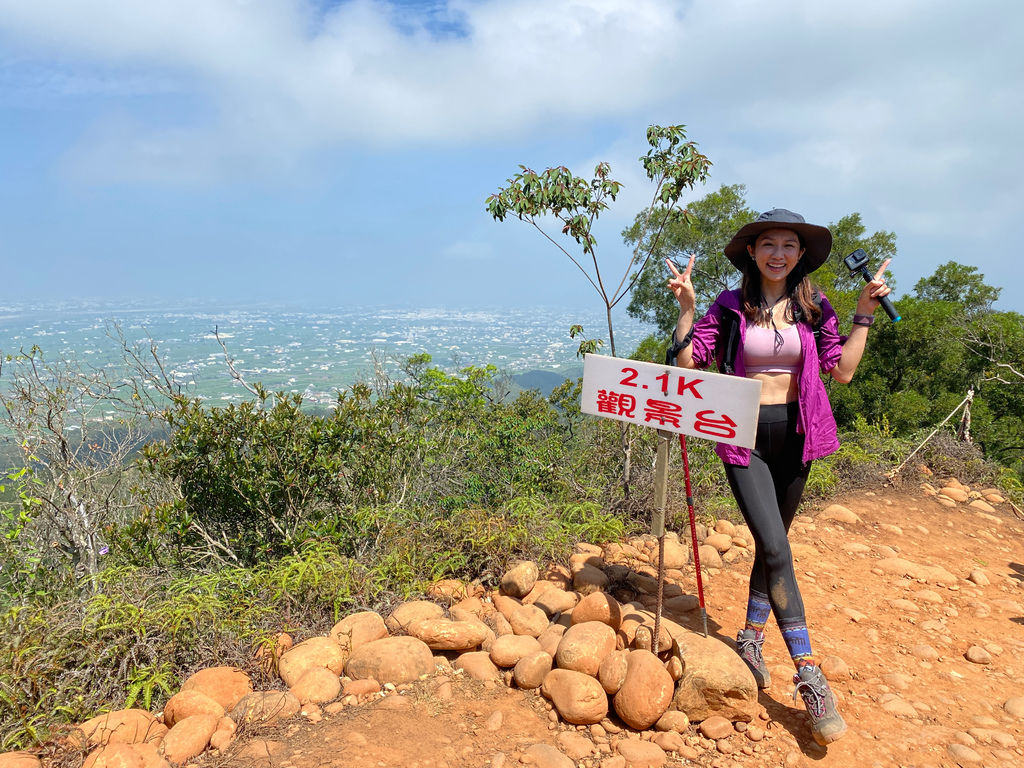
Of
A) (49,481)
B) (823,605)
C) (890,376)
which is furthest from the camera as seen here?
(890,376)

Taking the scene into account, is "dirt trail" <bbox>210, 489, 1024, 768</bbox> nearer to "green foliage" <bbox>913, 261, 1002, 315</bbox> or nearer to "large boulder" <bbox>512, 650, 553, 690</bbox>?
"large boulder" <bbox>512, 650, 553, 690</bbox>

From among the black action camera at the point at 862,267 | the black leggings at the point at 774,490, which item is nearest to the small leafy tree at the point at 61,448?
the black leggings at the point at 774,490

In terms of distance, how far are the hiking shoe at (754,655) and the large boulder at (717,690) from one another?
20cm

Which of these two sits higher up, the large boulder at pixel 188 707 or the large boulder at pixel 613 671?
the large boulder at pixel 613 671

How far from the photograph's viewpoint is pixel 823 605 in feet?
11.3

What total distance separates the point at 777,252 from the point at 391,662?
8.13 feet

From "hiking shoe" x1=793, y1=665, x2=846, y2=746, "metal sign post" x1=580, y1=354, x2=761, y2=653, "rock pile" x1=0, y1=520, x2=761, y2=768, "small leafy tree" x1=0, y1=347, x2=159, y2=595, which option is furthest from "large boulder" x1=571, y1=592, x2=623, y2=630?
"small leafy tree" x1=0, y1=347, x2=159, y2=595

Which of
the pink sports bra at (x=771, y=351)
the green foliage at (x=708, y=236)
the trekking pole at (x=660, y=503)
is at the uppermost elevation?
the green foliage at (x=708, y=236)

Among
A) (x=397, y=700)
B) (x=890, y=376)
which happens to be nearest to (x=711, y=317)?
(x=397, y=700)

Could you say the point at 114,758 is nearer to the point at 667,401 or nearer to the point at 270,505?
the point at 270,505

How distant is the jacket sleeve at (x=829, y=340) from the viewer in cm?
252

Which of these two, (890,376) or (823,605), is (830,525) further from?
(890,376)

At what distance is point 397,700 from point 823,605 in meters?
2.59

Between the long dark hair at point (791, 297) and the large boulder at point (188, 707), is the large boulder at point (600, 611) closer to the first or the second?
the long dark hair at point (791, 297)
